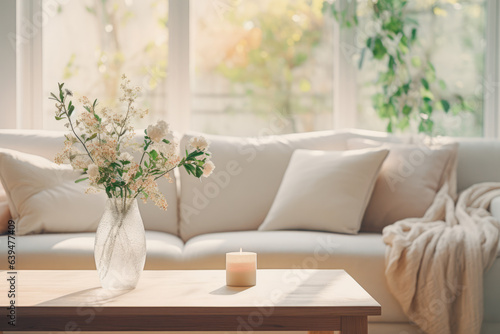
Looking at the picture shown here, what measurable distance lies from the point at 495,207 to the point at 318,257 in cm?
90

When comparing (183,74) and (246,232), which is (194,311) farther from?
(183,74)

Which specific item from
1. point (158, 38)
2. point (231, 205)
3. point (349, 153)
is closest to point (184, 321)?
point (231, 205)

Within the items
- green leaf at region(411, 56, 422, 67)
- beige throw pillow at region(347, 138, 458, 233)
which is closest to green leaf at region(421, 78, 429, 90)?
green leaf at region(411, 56, 422, 67)

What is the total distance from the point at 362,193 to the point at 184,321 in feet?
4.71

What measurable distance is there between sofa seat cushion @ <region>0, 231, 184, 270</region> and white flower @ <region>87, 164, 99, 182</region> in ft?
2.43

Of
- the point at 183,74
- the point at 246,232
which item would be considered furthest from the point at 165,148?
the point at 183,74

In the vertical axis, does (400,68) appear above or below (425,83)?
above

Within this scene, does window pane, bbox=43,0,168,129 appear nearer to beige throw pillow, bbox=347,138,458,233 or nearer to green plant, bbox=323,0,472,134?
green plant, bbox=323,0,472,134

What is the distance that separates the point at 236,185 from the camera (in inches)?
109

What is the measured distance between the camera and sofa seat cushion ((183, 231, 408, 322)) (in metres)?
2.13

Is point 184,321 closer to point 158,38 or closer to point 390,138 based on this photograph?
point 390,138

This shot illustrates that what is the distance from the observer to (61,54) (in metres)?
3.41

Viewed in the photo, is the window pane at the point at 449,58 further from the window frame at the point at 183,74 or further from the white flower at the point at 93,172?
the white flower at the point at 93,172

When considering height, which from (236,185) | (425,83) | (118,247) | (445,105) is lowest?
(118,247)
